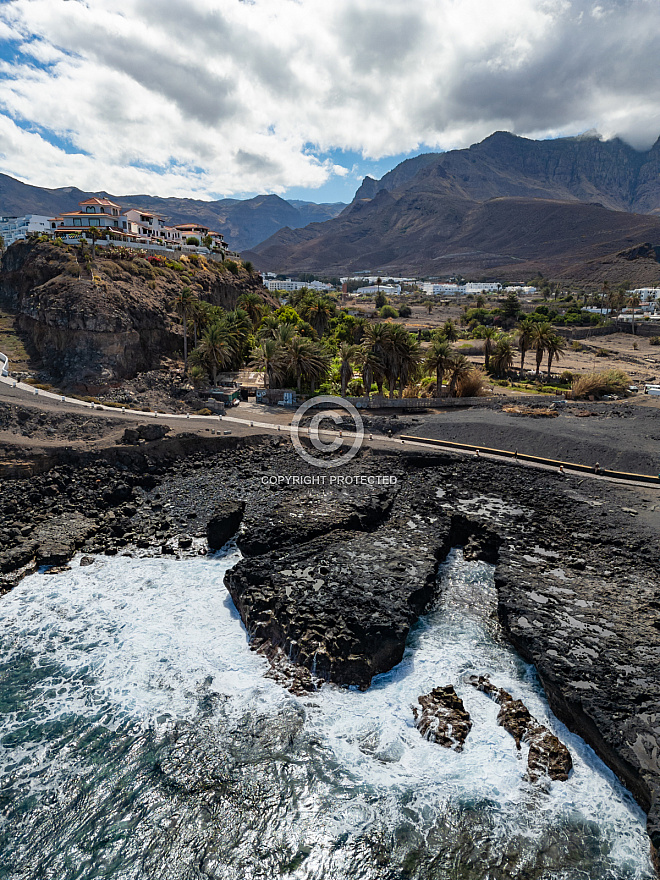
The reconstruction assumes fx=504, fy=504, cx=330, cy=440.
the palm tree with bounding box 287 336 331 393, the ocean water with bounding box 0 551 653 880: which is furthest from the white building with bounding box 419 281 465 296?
the ocean water with bounding box 0 551 653 880

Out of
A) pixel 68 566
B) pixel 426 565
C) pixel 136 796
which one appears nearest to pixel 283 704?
pixel 136 796

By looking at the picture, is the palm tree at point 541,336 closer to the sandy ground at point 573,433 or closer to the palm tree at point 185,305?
the sandy ground at point 573,433

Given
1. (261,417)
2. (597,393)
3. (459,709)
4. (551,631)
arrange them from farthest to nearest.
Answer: (597,393) < (261,417) < (551,631) < (459,709)

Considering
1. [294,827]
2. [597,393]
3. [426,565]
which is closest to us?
[294,827]

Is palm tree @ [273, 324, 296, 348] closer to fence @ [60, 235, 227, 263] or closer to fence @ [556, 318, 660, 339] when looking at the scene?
fence @ [60, 235, 227, 263]

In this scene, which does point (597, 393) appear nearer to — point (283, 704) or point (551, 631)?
point (551, 631)

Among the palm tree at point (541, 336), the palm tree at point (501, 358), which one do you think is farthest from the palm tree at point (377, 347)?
the palm tree at point (541, 336)

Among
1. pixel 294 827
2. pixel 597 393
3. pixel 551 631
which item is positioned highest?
pixel 597 393
